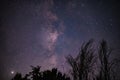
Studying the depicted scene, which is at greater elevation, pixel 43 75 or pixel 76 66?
pixel 76 66

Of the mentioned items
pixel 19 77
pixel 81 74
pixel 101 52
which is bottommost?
pixel 19 77

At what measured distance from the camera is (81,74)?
758 inches

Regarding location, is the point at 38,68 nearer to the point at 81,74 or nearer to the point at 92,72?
the point at 81,74

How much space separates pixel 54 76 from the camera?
496 cm

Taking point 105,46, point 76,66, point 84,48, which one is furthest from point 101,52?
point 76,66

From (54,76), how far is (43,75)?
1.21 ft

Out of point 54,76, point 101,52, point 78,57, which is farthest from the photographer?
point 101,52

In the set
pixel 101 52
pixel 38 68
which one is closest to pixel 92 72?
pixel 101 52

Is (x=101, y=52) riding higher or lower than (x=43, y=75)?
higher

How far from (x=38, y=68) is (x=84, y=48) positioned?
1611 centimetres

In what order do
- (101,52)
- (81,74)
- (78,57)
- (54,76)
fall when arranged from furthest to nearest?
(101,52)
(78,57)
(81,74)
(54,76)

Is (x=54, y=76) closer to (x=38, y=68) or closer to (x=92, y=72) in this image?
(x=38, y=68)

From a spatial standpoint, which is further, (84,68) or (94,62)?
(94,62)

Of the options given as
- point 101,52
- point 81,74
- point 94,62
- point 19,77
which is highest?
point 101,52
